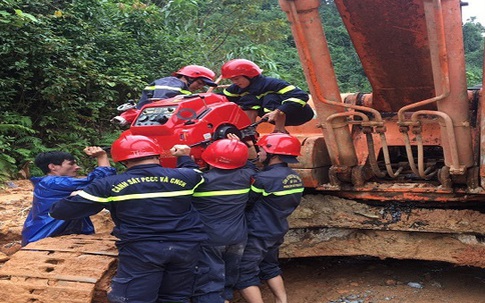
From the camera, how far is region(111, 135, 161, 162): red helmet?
352 cm

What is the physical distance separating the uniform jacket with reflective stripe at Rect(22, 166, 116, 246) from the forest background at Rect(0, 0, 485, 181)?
9.21 ft

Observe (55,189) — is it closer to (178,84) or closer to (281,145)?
(178,84)

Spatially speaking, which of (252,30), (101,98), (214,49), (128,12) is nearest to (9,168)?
(101,98)

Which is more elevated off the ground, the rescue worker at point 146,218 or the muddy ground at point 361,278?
the rescue worker at point 146,218

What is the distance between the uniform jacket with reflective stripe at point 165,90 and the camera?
15.7 ft

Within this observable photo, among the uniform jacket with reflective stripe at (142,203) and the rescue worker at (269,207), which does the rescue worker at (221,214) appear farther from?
the uniform jacket with reflective stripe at (142,203)

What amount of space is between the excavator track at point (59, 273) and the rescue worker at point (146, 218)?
0.18 m

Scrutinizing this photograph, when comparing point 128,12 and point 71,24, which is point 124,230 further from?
point 128,12

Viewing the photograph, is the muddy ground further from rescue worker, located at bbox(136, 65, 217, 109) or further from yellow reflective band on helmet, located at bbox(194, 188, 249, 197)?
rescue worker, located at bbox(136, 65, 217, 109)

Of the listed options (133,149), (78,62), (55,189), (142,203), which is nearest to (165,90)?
(55,189)

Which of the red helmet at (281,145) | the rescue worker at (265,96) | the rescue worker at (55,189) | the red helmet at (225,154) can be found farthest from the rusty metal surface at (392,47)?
the rescue worker at (55,189)

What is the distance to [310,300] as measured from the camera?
4.81 m

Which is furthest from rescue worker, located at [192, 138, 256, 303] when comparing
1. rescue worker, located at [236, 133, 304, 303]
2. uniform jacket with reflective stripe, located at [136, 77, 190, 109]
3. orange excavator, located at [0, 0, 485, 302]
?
uniform jacket with reflective stripe, located at [136, 77, 190, 109]

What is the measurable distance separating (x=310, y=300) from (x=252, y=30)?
9508 millimetres
